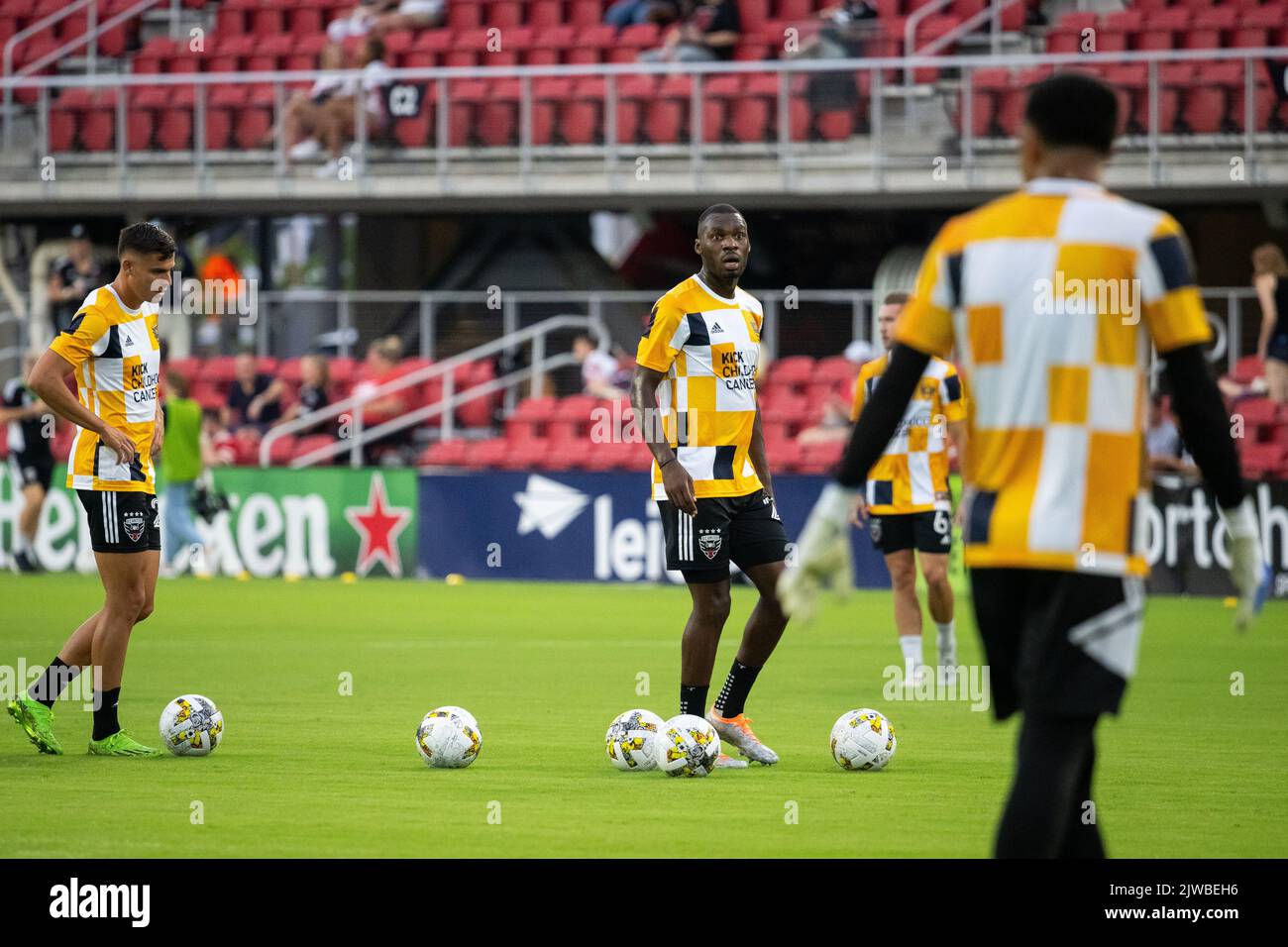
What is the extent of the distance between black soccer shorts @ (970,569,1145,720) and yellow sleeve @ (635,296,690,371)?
4.68 meters

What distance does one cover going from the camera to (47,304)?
2805 centimetres

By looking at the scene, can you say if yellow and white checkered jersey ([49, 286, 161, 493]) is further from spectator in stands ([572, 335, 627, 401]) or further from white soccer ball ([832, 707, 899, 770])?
spectator in stands ([572, 335, 627, 401])

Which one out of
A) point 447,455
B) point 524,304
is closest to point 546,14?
point 524,304

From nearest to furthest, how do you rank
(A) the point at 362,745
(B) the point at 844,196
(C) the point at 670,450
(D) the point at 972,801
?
(D) the point at 972,801, (C) the point at 670,450, (A) the point at 362,745, (B) the point at 844,196

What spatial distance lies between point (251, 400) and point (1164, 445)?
38.4ft

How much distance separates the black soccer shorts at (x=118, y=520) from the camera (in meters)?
9.77

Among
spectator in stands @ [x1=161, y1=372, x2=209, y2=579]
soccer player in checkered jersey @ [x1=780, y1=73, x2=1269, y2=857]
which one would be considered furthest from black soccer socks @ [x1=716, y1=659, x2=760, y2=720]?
spectator in stands @ [x1=161, y1=372, x2=209, y2=579]

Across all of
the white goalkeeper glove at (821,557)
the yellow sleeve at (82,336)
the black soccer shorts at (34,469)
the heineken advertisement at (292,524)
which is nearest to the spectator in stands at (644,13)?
the heineken advertisement at (292,524)

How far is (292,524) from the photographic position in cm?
2508

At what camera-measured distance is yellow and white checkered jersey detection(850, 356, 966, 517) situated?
13820 millimetres

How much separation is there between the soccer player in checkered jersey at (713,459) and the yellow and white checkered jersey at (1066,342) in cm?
444

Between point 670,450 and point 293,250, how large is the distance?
3102cm
